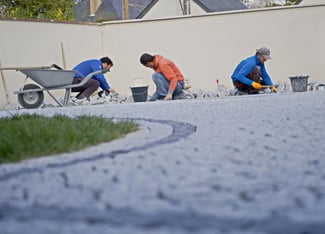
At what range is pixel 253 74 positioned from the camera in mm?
6840

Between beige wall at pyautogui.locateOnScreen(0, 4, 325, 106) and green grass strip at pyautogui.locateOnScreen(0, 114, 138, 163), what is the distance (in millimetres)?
5846

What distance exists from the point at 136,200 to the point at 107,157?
695 mm

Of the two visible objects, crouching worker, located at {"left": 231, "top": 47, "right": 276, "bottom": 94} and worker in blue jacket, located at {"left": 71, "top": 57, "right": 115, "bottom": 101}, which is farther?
worker in blue jacket, located at {"left": 71, "top": 57, "right": 115, "bottom": 101}

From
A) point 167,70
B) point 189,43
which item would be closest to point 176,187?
point 167,70

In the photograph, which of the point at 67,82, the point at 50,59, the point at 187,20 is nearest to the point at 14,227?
the point at 67,82

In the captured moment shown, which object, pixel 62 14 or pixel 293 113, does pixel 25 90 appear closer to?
pixel 293 113

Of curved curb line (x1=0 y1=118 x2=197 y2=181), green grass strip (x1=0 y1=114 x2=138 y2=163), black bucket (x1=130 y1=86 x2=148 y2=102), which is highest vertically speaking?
green grass strip (x1=0 y1=114 x2=138 y2=163)

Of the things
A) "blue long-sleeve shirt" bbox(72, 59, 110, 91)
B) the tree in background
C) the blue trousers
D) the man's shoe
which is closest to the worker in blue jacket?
"blue long-sleeve shirt" bbox(72, 59, 110, 91)

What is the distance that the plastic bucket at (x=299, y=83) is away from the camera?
7223 mm

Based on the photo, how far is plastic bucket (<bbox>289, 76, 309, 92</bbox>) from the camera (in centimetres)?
722

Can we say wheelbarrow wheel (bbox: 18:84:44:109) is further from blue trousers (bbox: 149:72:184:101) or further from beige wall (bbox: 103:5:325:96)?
beige wall (bbox: 103:5:325:96)

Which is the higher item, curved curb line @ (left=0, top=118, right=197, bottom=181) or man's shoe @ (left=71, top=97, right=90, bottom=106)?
curved curb line @ (left=0, top=118, right=197, bottom=181)

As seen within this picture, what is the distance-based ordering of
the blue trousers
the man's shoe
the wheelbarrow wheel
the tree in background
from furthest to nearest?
the tree in background
the man's shoe
the wheelbarrow wheel
the blue trousers

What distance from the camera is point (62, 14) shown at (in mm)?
14891
